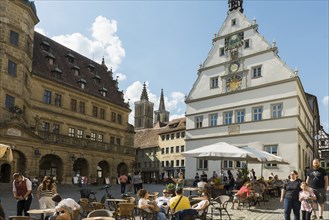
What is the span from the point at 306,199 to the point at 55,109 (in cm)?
3132

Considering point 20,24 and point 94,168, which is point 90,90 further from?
point 20,24

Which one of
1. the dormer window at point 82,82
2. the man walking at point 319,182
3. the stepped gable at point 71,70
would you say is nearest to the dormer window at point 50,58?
the stepped gable at point 71,70

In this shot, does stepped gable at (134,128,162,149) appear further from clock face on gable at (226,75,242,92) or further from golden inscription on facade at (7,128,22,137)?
golden inscription on facade at (7,128,22,137)

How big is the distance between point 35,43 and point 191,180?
73.3 feet

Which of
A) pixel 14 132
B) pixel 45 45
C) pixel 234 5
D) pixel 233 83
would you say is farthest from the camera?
pixel 45 45

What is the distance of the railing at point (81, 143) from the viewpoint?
34.3m

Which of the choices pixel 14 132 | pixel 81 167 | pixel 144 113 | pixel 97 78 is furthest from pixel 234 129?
pixel 144 113

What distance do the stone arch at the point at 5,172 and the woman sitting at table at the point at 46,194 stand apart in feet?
66.8

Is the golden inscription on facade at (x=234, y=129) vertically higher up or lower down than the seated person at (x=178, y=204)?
higher up

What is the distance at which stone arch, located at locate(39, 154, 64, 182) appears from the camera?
36.1 metres

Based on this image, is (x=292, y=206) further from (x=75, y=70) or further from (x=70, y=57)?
(x=70, y=57)

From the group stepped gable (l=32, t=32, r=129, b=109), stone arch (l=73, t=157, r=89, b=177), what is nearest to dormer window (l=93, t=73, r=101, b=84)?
stepped gable (l=32, t=32, r=129, b=109)

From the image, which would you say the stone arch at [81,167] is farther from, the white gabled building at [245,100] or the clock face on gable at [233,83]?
the clock face on gable at [233,83]

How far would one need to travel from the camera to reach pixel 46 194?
11.4 metres
